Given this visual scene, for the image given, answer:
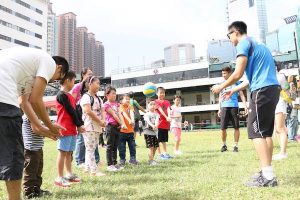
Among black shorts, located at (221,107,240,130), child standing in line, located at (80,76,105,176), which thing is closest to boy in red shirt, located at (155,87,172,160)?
black shorts, located at (221,107,240,130)

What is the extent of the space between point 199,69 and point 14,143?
5557 centimetres

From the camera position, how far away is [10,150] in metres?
2.79

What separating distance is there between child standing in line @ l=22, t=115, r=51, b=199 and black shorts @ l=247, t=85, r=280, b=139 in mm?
2918

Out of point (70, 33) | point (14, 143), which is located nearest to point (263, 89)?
point (14, 143)

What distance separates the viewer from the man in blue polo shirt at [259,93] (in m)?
4.29

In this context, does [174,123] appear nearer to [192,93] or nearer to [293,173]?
[293,173]

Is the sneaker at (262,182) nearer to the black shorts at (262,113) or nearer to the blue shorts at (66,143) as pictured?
the black shorts at (262,113)

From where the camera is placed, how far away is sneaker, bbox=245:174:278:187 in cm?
410

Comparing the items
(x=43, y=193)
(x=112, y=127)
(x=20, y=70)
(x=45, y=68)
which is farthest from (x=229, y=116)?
(x=20, y=70)

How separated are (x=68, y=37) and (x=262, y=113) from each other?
10843cm

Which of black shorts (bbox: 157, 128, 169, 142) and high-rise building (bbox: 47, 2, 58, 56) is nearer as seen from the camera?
black shorts (bbox: 157, 128, 169, 142)

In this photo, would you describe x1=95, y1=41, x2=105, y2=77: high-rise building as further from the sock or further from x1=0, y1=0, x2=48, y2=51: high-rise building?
the sock

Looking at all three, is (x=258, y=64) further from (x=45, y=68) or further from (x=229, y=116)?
(x=229, y=116)

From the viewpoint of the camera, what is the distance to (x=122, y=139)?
7.38 meters
